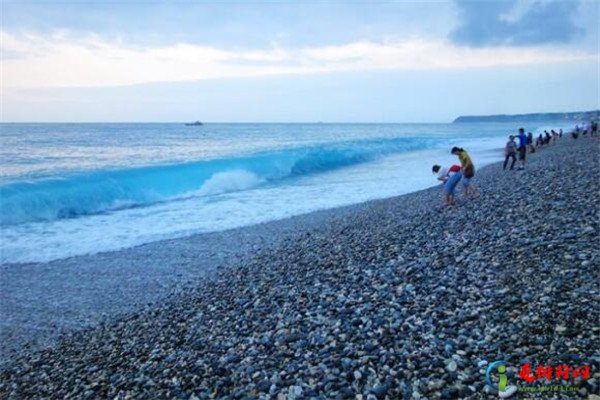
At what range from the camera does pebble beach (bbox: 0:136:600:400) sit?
477 centimetres

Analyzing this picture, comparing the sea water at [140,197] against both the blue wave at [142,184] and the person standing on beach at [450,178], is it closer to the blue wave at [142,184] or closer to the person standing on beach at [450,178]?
the blue wave at [142,184]

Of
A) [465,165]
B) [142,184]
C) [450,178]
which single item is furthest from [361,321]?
[142,184]

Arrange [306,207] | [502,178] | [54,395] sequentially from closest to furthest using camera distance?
[54,395], [502,178], [306,207]

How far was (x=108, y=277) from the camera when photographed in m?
11.7

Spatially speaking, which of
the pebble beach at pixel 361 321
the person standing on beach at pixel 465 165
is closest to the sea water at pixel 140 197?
the pebble beach at pixel 361 321

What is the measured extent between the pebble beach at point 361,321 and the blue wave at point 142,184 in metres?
14.0

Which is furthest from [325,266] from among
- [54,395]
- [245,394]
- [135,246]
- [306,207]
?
[306,207]

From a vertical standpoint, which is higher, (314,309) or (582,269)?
(582,269)

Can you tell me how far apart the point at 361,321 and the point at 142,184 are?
2695cm

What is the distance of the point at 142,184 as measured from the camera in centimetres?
3012

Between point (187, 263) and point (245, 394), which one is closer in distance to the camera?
point (245, 394)

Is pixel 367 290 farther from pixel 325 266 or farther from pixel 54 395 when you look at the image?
pixel 54 395

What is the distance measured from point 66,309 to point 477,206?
1125cm

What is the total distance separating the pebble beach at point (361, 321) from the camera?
4770mm
